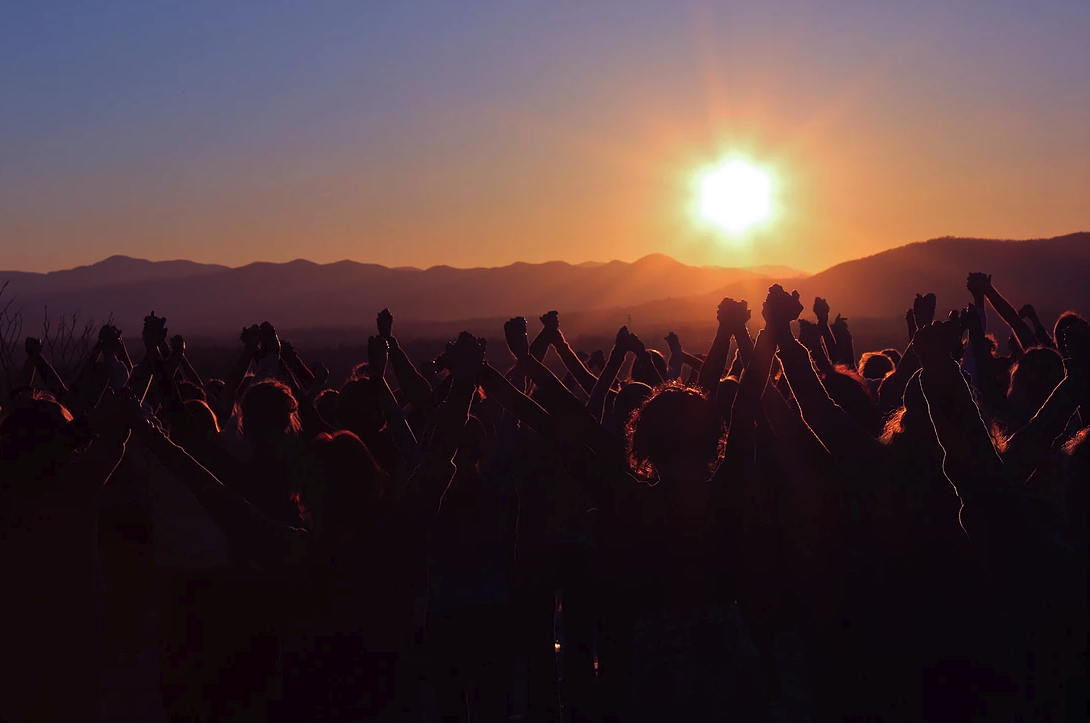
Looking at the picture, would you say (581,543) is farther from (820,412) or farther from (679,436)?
(820,412)

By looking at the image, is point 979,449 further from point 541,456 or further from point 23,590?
point 23,590

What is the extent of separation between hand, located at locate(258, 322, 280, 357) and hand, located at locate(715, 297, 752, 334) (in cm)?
252

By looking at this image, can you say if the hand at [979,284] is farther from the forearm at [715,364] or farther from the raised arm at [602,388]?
the forearm at [715,364]

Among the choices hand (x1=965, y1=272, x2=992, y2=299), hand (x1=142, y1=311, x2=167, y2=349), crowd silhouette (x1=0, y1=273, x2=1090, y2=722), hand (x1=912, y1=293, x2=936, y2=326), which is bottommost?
crowd silhouette (x1=0, y1=273, x2=1090, y2=722)

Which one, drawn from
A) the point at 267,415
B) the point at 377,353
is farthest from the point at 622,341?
the point at 267,415

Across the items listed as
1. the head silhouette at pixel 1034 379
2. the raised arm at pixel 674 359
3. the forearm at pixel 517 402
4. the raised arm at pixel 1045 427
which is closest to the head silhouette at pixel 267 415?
the forearm at pixel 517 402

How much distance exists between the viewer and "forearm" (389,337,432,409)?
4.88m

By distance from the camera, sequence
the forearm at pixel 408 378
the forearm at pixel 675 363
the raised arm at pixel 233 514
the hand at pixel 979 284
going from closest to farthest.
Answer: the raised arm at pixel 233 514 < the forearm at pixel 408 378 < the hand at pixel 979 284 < the forearm at pixel 675 363

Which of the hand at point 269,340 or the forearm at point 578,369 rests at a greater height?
the hand at point 269,340

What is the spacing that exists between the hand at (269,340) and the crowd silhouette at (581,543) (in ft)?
2.13

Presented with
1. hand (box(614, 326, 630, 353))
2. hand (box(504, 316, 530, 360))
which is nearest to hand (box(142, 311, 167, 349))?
hand (box(504, 316, 530, 360))

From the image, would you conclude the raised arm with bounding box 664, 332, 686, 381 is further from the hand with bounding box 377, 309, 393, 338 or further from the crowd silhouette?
the crowd silhouette

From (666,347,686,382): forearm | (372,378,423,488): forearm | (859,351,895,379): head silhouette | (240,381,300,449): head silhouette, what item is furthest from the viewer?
(859,351,895,379): head silhouette

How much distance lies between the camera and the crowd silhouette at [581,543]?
2.93m
